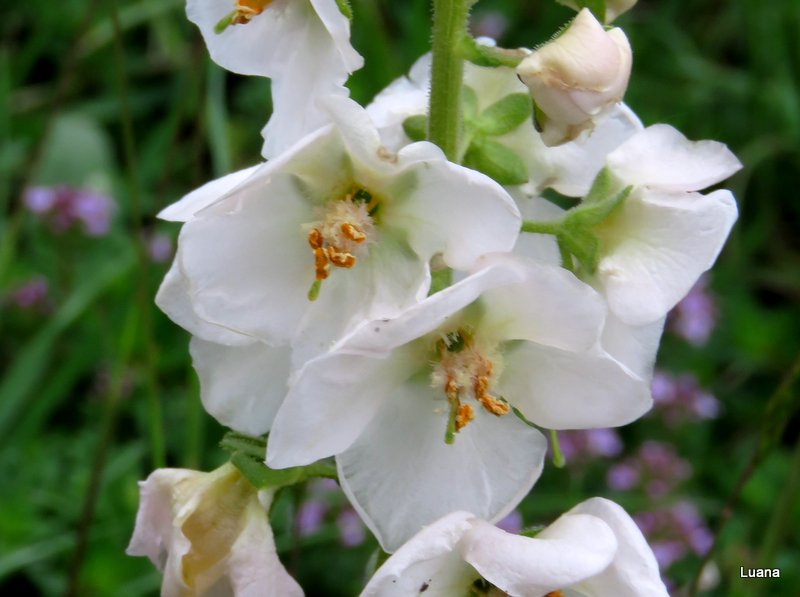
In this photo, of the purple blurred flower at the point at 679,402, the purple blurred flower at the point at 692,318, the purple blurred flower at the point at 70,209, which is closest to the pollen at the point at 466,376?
the purple blurred flower at the point at 679,402

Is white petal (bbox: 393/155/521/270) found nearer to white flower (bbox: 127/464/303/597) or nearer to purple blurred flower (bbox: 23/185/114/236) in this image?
white flower (bbox: 127/464/303/597)

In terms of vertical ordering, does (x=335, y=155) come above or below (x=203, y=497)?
above

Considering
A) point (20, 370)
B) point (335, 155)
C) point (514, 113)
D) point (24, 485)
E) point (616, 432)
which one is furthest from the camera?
point (616, 432)

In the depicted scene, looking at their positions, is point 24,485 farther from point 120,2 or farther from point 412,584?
point 120,2

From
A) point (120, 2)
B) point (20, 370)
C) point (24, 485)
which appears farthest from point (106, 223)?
point (120, 2)

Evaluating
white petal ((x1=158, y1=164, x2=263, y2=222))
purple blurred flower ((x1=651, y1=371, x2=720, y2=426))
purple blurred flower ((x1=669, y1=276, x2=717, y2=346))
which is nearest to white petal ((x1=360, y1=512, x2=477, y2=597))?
white petal ((x1=158, y1=164, x2=263, y2=222))

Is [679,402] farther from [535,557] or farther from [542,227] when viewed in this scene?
[535,557]
